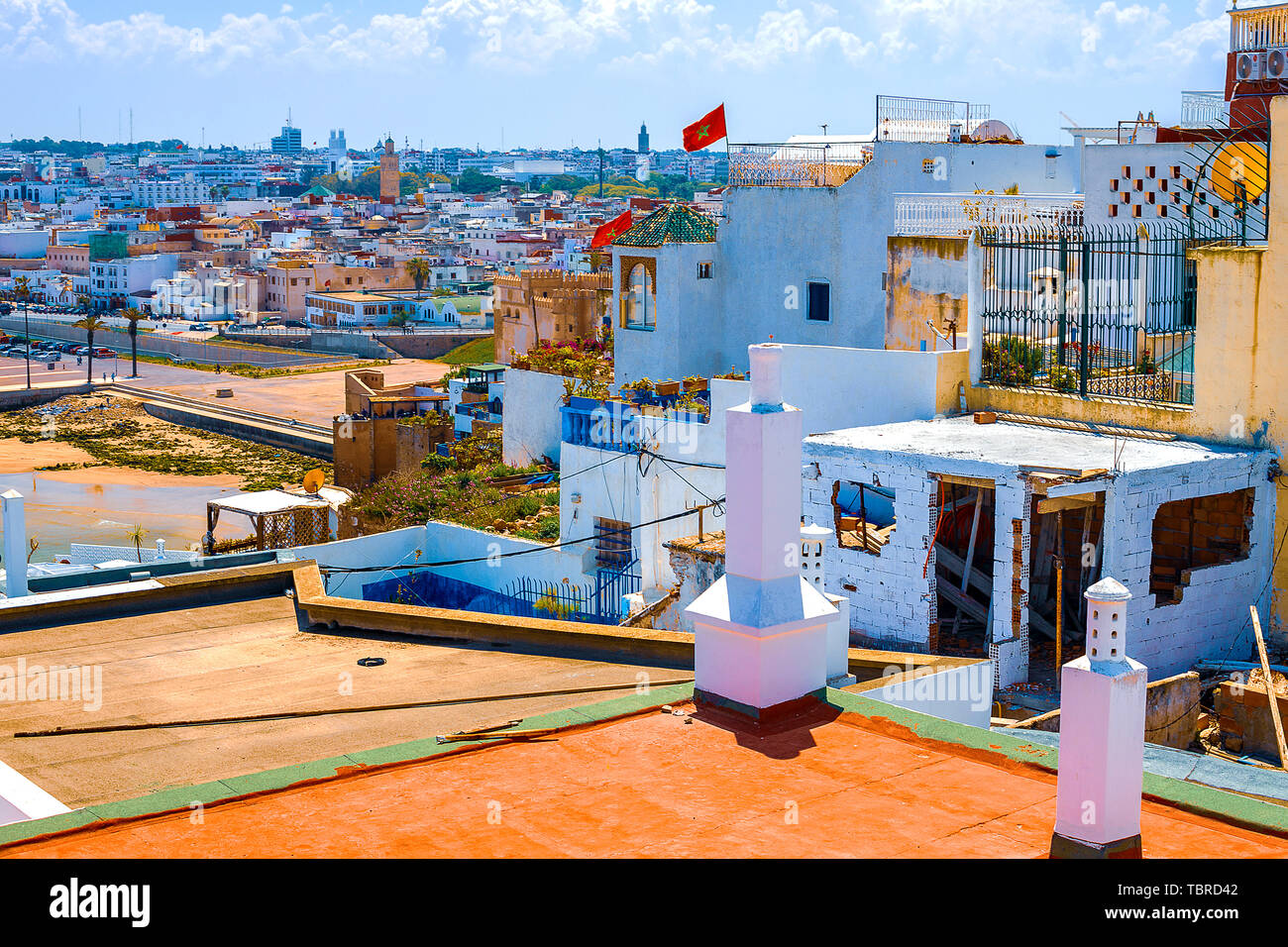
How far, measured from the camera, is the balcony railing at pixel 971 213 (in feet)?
63.2

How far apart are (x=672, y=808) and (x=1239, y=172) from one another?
13531 millimetres

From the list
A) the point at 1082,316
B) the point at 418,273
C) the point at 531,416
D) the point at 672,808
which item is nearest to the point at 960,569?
the point at 1082,316

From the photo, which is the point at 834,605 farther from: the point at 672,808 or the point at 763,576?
the point at 672,808

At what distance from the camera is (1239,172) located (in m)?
16.5

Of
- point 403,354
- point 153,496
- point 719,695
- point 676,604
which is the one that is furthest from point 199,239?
point 719,695

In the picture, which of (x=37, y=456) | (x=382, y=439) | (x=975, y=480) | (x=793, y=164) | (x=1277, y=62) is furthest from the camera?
(x=37, y=456)

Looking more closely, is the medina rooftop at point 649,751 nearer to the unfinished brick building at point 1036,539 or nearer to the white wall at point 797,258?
the unfinished brick building at point 1036,539

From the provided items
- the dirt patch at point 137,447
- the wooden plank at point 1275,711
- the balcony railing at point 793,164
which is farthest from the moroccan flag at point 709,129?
the dirt patch at point 137,447

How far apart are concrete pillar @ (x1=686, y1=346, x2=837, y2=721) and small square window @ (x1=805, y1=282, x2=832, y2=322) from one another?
16.3 meters

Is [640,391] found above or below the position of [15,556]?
above

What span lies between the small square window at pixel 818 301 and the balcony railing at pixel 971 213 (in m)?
2.11

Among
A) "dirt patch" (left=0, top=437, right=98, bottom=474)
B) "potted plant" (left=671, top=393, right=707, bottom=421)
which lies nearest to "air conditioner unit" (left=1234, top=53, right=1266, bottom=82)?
"potted plant" (left=671, top=393, right=707, bottom=421)

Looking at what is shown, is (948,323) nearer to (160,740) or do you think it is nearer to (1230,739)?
(1230,739)

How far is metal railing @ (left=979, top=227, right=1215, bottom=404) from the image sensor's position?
15906 mm
